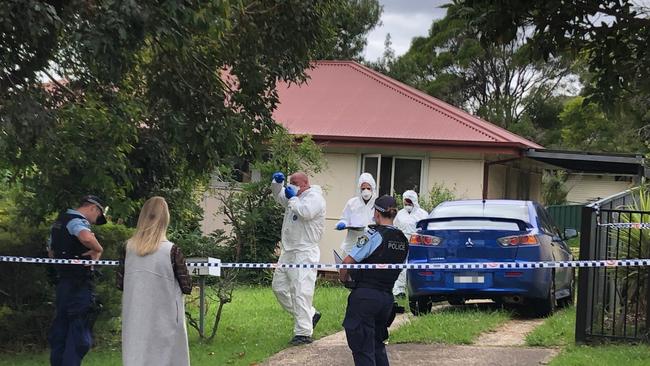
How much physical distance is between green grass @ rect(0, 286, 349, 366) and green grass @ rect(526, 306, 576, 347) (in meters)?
2.32

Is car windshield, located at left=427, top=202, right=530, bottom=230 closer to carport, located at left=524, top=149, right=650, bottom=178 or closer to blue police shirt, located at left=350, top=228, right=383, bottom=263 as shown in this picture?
blue police shirt, located at left=350, top=228, right=383, bottom=263

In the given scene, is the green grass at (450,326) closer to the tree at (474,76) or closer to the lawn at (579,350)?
the lawn at (579,350)

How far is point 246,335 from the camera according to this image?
9.74 meters

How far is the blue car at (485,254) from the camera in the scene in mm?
10070

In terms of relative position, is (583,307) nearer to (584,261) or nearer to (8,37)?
(584,261)

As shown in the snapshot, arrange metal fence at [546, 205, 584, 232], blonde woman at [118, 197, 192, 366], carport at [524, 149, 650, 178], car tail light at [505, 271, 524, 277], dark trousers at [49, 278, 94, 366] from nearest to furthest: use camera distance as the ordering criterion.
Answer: blonde woman at [118, 197, 192, 366] → dark trousers at [49, 278, 94, 366] → car tail light at [505, 271, 524, 277] → carport at [524, 149, 650, 178] → metal fence at [546, 205, 584, 232]

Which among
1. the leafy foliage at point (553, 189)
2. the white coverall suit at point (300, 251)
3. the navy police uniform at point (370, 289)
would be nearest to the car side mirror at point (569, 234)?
the white coverall suit at point (300, 251)

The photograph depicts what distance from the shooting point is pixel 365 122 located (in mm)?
18453

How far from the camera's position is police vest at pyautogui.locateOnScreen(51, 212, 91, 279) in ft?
23.6

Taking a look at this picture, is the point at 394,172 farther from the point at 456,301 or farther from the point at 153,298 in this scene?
the point at 153,298

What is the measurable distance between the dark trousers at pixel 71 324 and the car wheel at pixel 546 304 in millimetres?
5663

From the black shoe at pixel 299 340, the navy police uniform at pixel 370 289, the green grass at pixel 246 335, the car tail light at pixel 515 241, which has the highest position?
the car tail light at pixel 515 241

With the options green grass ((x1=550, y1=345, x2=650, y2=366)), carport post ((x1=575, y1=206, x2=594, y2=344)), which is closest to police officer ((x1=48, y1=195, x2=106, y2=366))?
green grass ((x1=550, y1=345, x2=650, y2=366))

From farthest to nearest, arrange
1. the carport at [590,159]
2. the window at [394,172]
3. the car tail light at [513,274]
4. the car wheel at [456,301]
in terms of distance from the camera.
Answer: the carport at [590,159] → the window at [394,172] → the car wheel at [456,301] → the car tail light at [513,274]
